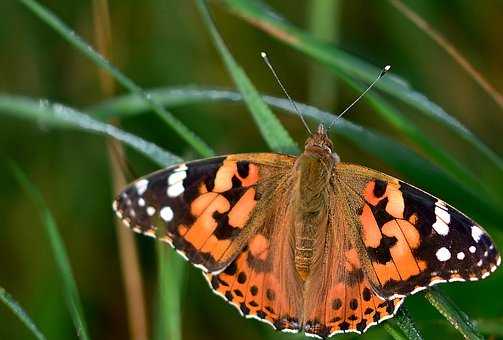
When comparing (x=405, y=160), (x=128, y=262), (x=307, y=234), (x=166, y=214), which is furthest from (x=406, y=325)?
(x=128, y=262)

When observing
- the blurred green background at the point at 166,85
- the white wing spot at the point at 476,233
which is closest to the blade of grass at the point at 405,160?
the white wing spot at the point at 476,233

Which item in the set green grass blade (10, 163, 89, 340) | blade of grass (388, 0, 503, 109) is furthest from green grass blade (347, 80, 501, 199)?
green grass blade (10, 163, 89, 340)

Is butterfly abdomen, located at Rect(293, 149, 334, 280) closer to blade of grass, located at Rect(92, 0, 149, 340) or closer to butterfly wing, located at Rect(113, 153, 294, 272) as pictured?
butterfly wing, located at Rect(113, 153, 294, 272)

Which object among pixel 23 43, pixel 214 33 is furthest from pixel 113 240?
pixel 214 33

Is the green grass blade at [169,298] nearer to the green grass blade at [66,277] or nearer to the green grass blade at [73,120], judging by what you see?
the green grass blade at [66,277]

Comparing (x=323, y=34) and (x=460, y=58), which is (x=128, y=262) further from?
(x=460, y=58)

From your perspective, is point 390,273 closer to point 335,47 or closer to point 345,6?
point 335,47
